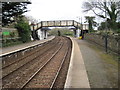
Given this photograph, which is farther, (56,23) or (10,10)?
(56,23)

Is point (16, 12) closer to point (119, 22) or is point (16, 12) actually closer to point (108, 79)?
point (119, 22)

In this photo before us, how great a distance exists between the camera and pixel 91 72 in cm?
1163

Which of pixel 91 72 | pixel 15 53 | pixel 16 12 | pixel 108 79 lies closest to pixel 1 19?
pixel 16 12

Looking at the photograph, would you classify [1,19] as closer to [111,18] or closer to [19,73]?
[19,73]

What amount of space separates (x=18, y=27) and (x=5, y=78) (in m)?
25.5

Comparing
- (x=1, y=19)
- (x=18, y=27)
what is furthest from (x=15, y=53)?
(x=18, y=27)

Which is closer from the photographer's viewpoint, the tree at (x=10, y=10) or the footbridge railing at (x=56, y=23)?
the tree at (x=10, y=10)

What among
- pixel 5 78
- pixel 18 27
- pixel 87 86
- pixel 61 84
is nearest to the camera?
pixel 87 86

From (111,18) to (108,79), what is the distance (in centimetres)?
3082

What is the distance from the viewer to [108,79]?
388 inches

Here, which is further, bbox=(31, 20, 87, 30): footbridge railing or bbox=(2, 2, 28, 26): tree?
bbox=(31, 20, 87, 30): footbridge railing

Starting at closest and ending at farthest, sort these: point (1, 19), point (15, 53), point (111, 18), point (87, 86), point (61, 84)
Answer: point (87, 86), point (61, 84), point (15, 53), point (1, 19), point (111, 18)

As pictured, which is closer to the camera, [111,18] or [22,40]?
[22,40]

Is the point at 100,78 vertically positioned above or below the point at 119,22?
below
